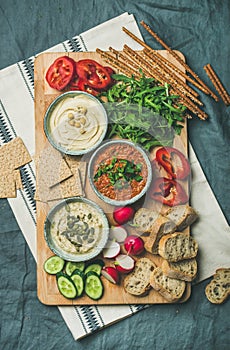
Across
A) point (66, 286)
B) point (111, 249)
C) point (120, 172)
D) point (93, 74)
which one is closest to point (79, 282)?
point (66, 286)

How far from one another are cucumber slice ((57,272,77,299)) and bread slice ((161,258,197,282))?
0.66 m

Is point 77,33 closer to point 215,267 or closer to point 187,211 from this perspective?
point 187,211

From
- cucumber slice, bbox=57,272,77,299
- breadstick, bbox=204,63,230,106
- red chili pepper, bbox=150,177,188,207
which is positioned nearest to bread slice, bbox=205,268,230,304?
red chili pepper, bbox=150,177,188,207

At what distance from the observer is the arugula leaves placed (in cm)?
464

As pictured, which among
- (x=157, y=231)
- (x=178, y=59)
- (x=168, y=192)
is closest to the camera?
(x=157, y=231)

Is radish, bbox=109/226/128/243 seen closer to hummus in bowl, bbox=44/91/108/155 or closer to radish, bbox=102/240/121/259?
radish, bbox=102/240/121/259

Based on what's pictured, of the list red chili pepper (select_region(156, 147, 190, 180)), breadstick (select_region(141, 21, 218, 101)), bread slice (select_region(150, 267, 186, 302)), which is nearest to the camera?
bread slice (select_region(150, 267, 186, 302))

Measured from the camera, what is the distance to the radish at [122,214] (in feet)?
15.0

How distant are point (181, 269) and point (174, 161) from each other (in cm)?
78

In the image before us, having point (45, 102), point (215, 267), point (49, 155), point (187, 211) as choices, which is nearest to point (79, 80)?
point (45, 102)

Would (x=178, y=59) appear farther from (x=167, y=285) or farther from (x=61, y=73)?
(x=167, y=285)

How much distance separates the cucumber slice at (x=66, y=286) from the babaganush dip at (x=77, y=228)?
192mm

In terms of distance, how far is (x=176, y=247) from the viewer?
4.57m

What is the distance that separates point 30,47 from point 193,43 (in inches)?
48.6
